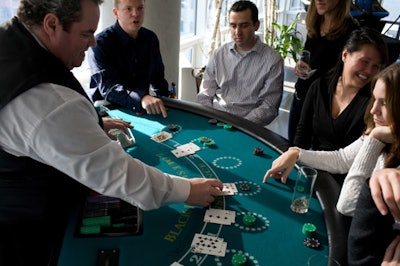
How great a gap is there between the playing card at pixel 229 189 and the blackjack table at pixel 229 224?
1 centimetres

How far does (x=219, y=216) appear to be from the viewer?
134cm

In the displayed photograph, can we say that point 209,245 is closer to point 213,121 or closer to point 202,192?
point 202,192

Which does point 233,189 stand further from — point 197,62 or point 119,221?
point 197,62

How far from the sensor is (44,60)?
112 cm

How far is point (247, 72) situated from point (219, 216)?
1726mm

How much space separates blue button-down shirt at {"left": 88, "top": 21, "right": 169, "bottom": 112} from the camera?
2387 millimetres

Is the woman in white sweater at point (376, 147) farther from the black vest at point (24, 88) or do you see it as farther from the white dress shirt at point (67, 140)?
the black vest at point (24, 88)

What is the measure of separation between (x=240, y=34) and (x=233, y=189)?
1.58 meters

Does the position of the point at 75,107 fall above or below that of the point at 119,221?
above

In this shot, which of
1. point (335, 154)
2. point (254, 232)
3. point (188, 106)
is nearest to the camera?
point (254, 232)

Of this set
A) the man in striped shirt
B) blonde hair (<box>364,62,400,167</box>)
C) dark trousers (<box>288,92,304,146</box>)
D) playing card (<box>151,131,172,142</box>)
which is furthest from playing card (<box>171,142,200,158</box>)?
dark trousers (<box>288,92,304,146</box>)

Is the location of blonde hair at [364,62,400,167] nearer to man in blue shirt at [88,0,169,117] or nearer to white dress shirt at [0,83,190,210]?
white dress shirt at [0,83,190,210]

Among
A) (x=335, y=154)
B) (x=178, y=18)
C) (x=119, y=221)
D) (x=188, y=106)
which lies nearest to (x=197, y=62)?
(x=178, y=18)

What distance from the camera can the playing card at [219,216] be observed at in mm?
1319
